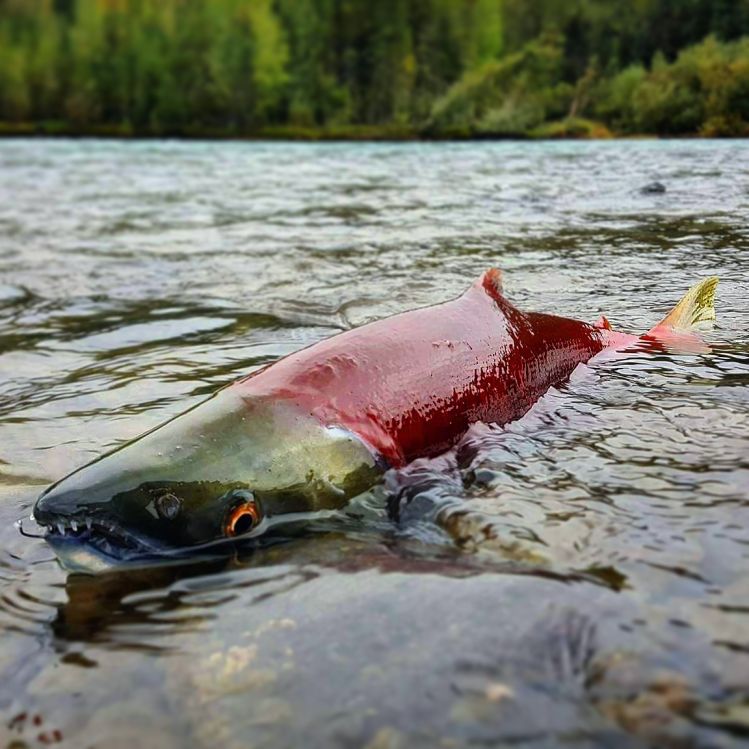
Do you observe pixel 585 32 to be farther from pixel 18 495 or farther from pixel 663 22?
pixel 18 495

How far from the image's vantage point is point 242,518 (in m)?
2.22

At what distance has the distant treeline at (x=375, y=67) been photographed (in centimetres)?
2486

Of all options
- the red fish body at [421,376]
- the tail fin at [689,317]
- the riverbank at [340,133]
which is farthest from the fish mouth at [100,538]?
the riverbank at [340,133]

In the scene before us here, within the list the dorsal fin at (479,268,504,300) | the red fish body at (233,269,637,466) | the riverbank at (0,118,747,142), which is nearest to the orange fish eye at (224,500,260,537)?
the red fish body at (233,269,637,466)

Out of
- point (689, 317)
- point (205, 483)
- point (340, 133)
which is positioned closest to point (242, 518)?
point (205, 483)

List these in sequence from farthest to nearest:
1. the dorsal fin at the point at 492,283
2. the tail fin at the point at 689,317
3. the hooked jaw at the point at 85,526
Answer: the tail fin at the point at 689,317 → the dorsal fin at the point at 492,283 → the hooked jaw at the point at 85,526

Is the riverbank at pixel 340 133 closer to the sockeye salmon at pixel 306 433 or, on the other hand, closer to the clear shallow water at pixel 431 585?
the clear shallow water at pixel 431 585

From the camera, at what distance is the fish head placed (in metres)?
2.13

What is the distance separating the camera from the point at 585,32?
3878 cm

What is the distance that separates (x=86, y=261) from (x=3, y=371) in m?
3.93

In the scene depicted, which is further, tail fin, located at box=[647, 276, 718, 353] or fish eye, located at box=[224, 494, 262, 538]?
tail fin, located at box=[647, 276, 718, 353]

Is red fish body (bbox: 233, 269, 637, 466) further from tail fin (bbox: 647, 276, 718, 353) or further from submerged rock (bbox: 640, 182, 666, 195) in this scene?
submerged rock (bbox: 640, 182, 666, 195)

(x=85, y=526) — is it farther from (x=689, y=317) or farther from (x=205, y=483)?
(x=689, y=317)

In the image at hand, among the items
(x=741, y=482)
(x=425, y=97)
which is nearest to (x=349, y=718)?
(x=741, y=482)
